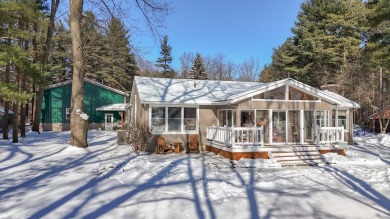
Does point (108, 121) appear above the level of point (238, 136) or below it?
above

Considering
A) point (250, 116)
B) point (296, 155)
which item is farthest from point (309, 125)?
point (250, 116)

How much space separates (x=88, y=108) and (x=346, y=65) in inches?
1021

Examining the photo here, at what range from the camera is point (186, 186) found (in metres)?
7.84

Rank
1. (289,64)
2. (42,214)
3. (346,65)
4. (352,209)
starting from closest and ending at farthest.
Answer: (42,214) → (352,209) → (346,65) → (289,64)

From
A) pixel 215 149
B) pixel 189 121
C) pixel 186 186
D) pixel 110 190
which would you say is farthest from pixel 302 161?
pixel 110 190

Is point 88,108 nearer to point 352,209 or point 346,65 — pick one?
point 346,65

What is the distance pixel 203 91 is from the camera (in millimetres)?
16938

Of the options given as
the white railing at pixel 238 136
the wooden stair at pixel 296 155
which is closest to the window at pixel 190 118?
the white railing at pixel 238 136

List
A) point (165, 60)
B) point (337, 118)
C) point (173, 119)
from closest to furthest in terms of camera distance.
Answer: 1. point (173, 119)
2. point (337, 118)
3. point (165, 60)

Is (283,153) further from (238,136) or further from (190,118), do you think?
(190,118)

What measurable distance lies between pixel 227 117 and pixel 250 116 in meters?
1.13

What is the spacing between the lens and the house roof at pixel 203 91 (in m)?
13.7

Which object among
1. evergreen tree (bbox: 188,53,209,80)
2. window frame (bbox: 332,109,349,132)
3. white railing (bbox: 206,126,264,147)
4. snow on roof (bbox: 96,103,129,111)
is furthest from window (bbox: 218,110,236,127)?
evergreen tree (bbox: 188,53,209,80)

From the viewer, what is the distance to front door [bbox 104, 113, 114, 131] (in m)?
29.8
